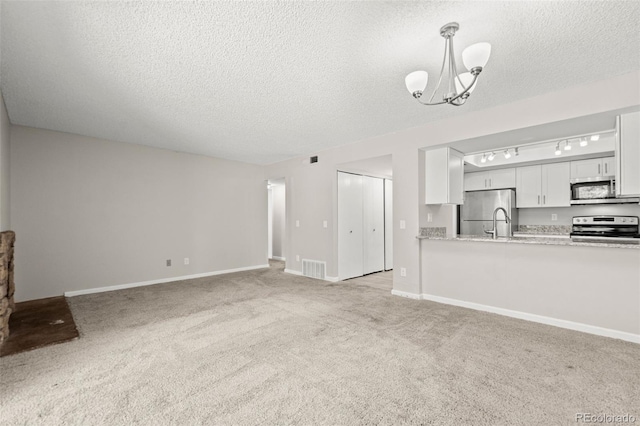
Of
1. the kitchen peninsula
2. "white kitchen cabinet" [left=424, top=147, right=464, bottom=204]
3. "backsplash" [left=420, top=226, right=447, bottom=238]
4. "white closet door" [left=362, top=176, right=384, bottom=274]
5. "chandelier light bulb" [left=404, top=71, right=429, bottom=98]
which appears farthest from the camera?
"white closet door" [left=362, top=176, right=384, bottom=274]

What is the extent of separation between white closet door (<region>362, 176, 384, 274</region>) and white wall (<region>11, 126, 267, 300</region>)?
2673mm

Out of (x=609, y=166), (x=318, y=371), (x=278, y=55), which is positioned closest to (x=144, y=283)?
(x=318, y=371)

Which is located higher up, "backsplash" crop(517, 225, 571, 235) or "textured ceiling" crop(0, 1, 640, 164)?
"textured ceiling" crop(0, 1, 640, 164)

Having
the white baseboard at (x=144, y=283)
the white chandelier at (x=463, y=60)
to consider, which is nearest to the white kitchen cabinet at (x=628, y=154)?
the white chandelier at (x=463, y=60)

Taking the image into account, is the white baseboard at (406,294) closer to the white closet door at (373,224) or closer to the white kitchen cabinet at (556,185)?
the white closet door at (373,224)

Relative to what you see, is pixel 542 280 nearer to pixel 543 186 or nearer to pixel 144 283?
pixel 543 186

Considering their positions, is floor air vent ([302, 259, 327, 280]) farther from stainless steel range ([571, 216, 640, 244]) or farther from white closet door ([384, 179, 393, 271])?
stainless steel range ([571, 216, 640, 244])

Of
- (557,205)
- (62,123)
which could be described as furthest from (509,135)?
(62,123)

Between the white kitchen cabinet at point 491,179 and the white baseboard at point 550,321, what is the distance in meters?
2.96

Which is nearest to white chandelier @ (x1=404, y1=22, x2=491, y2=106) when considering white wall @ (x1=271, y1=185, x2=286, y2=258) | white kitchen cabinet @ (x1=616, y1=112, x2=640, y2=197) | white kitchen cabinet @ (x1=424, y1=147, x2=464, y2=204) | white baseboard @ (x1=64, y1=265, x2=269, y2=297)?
white kitchen cabinet @ (x1=424, y1=147, x2=464, y2=204)

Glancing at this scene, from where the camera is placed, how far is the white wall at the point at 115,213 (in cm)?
398

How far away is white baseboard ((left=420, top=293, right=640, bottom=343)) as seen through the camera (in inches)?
103

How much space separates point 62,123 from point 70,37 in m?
2.52

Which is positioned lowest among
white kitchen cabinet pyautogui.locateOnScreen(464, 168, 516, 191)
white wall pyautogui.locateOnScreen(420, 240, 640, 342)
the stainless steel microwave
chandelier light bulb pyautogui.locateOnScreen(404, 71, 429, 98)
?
white wall pyautogui.locateOnScreen(420, 240, 640, 342)
